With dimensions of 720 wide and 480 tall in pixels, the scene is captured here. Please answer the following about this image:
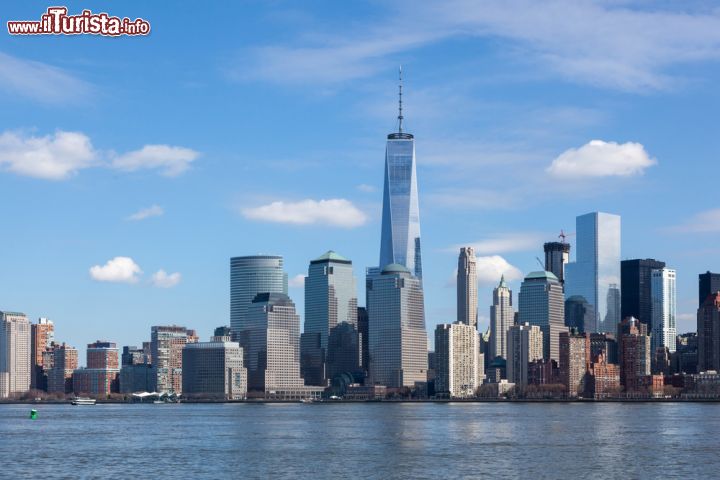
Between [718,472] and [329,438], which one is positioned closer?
[718,472]

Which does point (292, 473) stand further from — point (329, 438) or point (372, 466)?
point (329, 438)

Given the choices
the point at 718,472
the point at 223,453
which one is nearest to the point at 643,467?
the point at 718,472

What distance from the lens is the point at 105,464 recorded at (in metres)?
128

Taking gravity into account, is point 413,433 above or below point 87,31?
below

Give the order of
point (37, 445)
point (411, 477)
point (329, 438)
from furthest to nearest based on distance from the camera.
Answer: point (329, 438) → point (37, 445) → point (411, 477)

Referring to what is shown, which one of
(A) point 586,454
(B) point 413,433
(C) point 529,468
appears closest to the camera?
(C) point 529,468

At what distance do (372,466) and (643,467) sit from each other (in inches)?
1032

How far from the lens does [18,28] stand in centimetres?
11806

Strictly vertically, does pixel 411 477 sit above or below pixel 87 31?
below

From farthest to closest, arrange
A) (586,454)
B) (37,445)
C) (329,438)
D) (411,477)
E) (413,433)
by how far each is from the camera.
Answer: (413,433) < (329,438) < (37,445) < (586,454) < (411,477)

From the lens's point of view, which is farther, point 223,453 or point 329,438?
point 329,438

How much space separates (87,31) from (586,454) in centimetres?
6844

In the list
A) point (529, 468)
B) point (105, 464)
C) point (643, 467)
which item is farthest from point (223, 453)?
point (643, 467)

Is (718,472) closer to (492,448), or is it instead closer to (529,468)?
(529,468)
